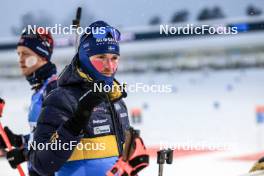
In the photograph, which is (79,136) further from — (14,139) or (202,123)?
(202,123)

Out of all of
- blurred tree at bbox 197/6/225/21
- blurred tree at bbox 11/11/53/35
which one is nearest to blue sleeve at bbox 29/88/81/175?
blurred tree at bbox 11/11/53/35

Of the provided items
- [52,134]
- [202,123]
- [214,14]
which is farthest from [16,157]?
[214,14]

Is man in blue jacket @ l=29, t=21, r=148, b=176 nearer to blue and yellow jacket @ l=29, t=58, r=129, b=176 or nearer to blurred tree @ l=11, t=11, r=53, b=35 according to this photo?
blue and yellow jacket @ l=29, t=58, r=129, b=176

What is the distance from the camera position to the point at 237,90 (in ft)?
60.3

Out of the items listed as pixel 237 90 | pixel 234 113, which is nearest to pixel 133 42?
pixel 237 90

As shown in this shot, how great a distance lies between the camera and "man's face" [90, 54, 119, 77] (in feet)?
7.87

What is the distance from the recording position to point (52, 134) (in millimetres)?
2268

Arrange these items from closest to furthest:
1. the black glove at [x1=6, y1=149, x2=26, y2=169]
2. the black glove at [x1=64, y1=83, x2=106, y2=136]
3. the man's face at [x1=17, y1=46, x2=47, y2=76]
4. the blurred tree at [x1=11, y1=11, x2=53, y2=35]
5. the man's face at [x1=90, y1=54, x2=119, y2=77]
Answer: the black glove at [x1=64, y1=83, x2=106, y2=136], the man's face at [x1=90, y1=54, x2=119, y2=77], the black glove at [x1=6, y1=149, x2=26, y2=169], the man's face at [x1=17, y1=46, x2=47, y2=76], the blurred tree at [x1=11, y1=11, x2=53, y2=35]

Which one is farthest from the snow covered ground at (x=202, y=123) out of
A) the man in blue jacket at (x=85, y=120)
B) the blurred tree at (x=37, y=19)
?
the man in blue jacket at (x=85, y=120)

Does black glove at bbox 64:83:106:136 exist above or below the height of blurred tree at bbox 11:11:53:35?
below

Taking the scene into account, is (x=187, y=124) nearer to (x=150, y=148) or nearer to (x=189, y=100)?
(x=150, y=148)

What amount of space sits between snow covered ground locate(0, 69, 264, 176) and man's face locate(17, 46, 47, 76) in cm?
205

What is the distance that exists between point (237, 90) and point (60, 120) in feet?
54.1

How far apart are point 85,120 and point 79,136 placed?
0.10 metres
